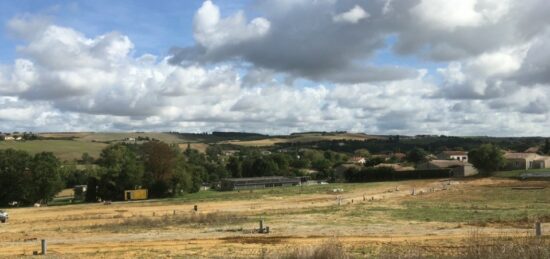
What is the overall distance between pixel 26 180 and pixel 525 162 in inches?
4148

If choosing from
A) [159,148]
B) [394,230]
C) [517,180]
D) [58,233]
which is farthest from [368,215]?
[159,148]

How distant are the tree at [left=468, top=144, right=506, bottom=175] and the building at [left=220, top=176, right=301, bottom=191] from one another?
147 ft

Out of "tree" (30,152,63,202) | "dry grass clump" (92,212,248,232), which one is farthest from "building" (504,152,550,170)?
"dry grass clump" (92,212,248,232)

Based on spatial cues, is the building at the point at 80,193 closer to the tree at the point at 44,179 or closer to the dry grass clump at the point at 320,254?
the tree at the point at 44,179

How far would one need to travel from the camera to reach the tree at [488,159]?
117688 mm

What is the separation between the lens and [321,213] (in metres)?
53.5

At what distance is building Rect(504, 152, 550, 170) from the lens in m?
136

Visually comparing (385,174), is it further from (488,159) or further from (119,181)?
A: (119,181)

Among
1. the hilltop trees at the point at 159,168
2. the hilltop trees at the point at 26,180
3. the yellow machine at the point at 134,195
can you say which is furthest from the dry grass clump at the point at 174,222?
the hilltop trees at the point at 159,168

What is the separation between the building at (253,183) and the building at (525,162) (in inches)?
1964

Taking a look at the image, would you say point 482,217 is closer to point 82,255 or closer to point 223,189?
point 82,255

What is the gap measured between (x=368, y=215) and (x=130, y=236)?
20595 millimetres

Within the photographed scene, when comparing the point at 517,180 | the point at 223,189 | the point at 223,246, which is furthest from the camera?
the point at 223,189

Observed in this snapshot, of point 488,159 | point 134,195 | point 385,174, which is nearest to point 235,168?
point 385,174
